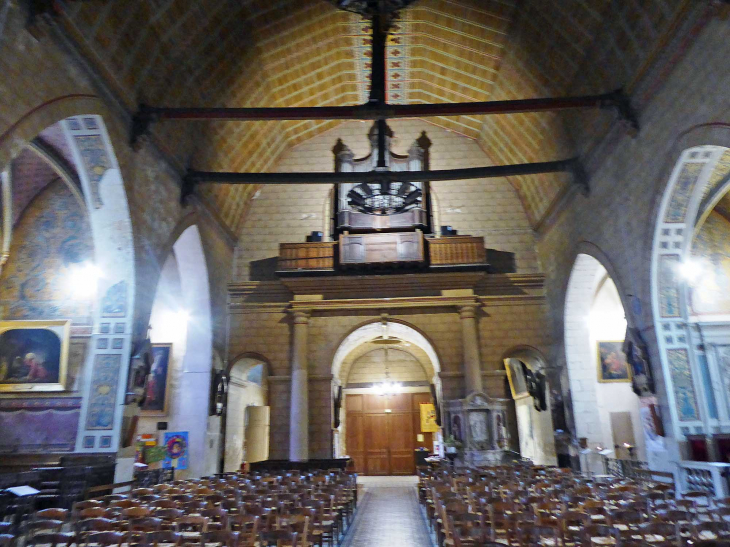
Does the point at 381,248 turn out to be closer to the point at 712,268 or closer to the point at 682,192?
the point at 712,268

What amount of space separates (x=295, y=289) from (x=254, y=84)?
19.1 feet

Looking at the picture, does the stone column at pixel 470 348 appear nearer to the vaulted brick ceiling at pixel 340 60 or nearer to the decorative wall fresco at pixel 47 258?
the vaulted brick ceiling at pixel 340 60

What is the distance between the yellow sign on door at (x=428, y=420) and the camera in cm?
2252

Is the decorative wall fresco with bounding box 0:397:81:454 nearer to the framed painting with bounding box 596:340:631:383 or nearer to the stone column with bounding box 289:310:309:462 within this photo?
the stone column with bounding box 289:310:309:462

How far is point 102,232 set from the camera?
34.5ft

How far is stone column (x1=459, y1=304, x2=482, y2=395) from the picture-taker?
15927 mm

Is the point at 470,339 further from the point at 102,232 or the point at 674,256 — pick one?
the point at 102,232

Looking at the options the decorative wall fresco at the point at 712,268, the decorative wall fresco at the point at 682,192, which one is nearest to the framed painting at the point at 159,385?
the decorative wall fresco at the point at 682,192

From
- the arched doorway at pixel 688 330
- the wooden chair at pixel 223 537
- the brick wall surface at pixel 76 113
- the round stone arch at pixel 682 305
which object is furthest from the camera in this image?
the round stone arch at pixel 682 305

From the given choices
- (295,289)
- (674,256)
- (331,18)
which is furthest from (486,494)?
(331,18)

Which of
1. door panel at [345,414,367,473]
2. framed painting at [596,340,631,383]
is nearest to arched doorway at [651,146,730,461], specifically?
framed painting at [596,340,631,383]

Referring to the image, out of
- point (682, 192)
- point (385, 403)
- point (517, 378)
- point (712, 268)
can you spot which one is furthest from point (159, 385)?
point (712, 268)

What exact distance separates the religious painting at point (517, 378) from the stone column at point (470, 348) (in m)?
1.71

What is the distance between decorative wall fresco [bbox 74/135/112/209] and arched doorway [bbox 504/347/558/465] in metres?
11.8
